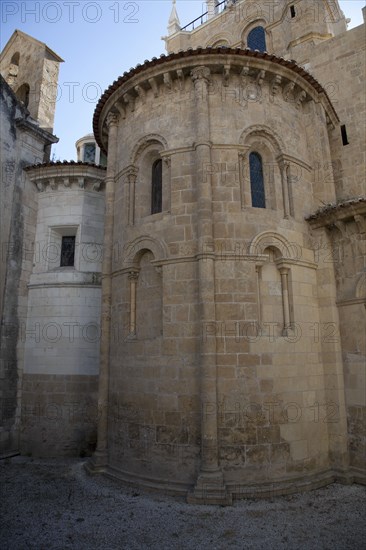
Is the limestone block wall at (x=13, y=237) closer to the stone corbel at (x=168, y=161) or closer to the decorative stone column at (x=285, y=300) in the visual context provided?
the stone corbel at (x=168, y=161)

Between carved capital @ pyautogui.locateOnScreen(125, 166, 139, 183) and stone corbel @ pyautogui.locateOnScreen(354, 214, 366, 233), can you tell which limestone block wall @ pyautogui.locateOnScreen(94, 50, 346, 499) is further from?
stone corbel @ pyautogui.locateOnScreen(354, 214, 366, 233)

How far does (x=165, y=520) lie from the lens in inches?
260

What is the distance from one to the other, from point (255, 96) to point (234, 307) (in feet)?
17.4

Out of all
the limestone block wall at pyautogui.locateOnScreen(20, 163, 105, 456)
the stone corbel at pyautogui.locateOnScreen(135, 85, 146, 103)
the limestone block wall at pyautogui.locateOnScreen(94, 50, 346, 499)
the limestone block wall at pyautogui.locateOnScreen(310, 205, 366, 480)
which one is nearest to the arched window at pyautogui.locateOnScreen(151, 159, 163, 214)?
the limestone block wall at pyautogui.locateOnScreen(94, 50, 346, 499)

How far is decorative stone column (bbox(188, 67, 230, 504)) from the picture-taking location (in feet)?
23.8

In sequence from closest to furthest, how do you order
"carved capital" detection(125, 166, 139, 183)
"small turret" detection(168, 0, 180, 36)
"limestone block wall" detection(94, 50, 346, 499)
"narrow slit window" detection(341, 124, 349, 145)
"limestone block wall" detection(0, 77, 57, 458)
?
"limestone block wall" detection(94, 50, 346, 499) → "carved capital" detection(125, 166, 139, 183) → "limestone block wall" detection(0, 77, 57, 458) → "narrow slit window" detection(341, 124, 349, 145) → "small turret" detection(168, 0, 180, 36)

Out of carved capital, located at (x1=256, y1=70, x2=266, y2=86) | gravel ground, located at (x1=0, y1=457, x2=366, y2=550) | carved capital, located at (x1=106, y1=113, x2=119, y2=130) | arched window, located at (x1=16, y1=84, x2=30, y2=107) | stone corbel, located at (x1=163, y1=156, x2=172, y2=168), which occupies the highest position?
arched window, located at (x1=16, y1=84, x2=30, y2=107)

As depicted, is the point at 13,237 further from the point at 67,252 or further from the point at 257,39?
the point at 257,39

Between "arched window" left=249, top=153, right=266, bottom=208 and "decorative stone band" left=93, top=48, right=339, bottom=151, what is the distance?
1771 mm

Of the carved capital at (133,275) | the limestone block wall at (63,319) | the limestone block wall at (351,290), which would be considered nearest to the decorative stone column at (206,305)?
the carved capital at (133,275)

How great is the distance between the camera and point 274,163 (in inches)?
374

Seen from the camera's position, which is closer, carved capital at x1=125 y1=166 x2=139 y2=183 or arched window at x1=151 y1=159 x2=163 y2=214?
arched window at x1=151 y1=159 x2=163 y2=214

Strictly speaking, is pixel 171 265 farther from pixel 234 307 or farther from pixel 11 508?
pixel 11 508

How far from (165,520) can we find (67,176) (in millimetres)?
Answer: 9894
